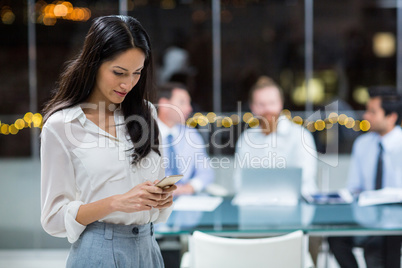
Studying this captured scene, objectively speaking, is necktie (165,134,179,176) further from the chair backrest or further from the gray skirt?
the gray skirt

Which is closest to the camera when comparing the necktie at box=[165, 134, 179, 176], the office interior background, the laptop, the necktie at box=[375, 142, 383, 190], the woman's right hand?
the woman's right hand

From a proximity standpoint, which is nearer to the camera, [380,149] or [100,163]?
[100,163]

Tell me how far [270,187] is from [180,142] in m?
0.93

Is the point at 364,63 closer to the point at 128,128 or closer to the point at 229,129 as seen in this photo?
the point at 229,129

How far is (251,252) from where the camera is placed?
6.65 feet

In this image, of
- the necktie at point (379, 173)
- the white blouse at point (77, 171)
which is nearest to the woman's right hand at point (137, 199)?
the white blouse at point (77, 171)

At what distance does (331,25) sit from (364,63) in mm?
620

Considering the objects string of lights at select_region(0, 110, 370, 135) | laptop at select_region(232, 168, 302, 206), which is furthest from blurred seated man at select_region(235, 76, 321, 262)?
string of lights at select_region(0, 110, 370, 135)

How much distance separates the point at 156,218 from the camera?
5.63 feet

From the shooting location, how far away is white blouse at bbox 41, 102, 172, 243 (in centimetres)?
151

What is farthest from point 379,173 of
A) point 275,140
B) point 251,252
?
point 251,252

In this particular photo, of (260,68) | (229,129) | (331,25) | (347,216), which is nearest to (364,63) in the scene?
(331,25)

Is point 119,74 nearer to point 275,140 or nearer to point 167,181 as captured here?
point 167,181

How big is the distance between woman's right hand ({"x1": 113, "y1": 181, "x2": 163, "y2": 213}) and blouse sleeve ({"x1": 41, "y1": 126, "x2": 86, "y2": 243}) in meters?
0.14
